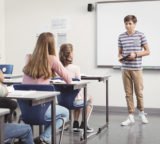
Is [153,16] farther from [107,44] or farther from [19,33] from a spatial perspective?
[19,33]

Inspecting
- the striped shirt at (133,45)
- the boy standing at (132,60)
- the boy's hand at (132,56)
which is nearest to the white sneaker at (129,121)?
the boy standing at (132,60)

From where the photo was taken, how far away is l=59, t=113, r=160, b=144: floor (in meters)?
4.09

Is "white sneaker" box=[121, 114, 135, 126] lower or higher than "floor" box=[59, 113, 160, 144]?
higher

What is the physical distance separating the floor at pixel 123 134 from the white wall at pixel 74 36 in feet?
3.22

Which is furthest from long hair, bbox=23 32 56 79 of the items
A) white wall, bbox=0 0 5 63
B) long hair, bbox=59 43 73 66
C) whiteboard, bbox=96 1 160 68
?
white wall, bbox=0 0 5 63

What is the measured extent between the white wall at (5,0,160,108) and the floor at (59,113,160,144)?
3.22ft

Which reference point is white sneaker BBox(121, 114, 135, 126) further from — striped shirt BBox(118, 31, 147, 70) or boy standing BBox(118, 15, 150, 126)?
striped shirt BBox(118, 31, 147, 70)

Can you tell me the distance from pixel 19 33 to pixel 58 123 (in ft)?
13.1

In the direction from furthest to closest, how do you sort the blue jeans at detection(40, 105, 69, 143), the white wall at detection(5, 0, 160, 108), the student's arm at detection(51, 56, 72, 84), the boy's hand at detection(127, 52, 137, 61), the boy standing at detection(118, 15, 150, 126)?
the white wall at detection(5, 0, 160, 108) → the boy standing at detection(118, 15, 150, 126) → the boy's hand at detection(127, 52, 137, 61) → the student's arm at detection(51, 56, 72, 84) → the blue jeans at detection(40, 105, 69, 143)

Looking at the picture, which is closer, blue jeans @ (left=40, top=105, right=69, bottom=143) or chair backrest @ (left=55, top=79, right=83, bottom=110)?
blue jeans @ (left=40, top=105, right=69, bottom=143)

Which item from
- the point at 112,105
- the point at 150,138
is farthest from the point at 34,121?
the point at 112,105

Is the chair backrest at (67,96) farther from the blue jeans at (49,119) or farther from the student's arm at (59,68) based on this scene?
the blue jeans at (49,119)

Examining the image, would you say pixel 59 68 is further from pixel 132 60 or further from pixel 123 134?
pixel 132 60

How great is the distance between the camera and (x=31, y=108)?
10.2 ft
